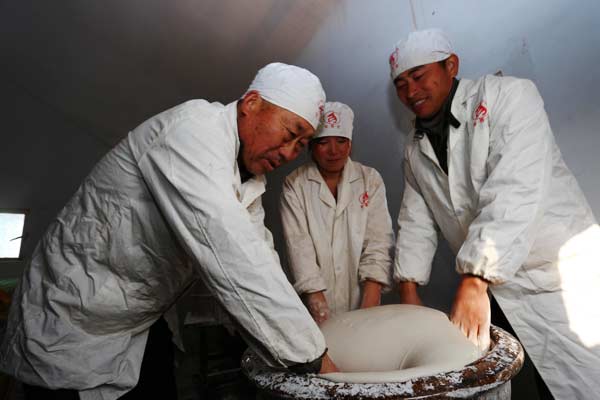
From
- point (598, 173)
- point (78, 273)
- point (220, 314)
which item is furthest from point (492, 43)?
point (220, 314)

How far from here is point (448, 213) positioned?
4.08 ft

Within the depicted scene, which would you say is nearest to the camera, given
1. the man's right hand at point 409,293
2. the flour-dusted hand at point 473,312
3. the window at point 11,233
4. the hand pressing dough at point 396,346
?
the hand pressing dough at point 396,346

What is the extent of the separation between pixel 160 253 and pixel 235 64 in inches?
87.4

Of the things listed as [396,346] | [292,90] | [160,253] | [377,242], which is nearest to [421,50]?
[292,90]

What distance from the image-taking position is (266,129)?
101 centimetres

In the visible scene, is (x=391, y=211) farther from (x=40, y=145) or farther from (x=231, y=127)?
(x=40, y=145)

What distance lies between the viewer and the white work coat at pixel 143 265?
70cm

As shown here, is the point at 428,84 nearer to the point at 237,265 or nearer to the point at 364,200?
the point at 364,200

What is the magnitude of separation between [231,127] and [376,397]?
692 mm

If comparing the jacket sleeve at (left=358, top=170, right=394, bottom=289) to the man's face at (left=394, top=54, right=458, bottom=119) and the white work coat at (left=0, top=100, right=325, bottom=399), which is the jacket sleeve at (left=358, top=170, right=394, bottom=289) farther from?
the white work coat at (left=0, top=100, right=325, bottom=399)

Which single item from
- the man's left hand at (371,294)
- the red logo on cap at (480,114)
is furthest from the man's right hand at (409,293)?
the red logo on cap at (480,114)

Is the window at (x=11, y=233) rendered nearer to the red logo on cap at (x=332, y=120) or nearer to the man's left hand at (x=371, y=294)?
the red logo on cap at (x=332, y=120)

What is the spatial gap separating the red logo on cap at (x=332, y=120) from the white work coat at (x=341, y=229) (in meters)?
0.23

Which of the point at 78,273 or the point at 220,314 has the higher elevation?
the point at 78,273
